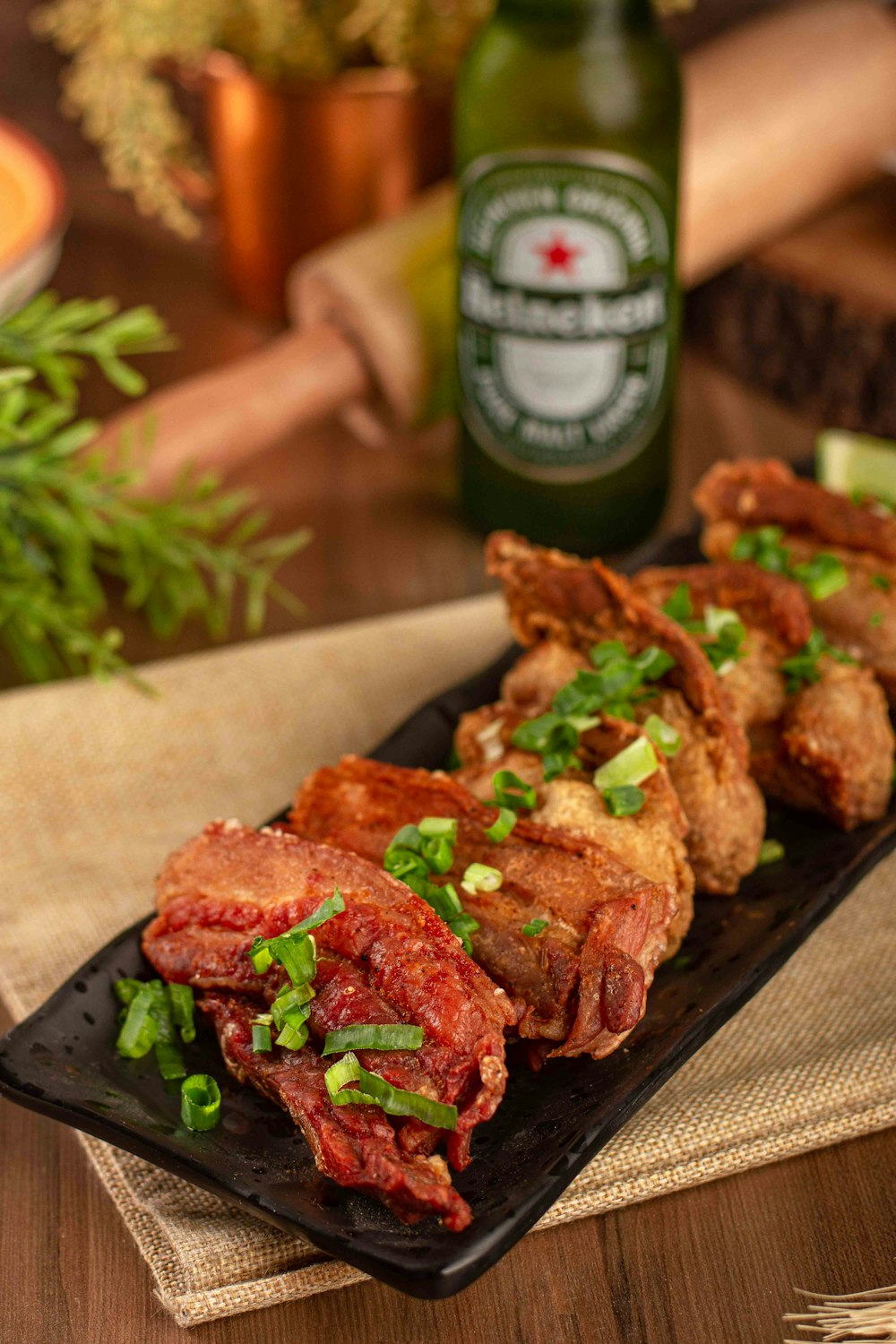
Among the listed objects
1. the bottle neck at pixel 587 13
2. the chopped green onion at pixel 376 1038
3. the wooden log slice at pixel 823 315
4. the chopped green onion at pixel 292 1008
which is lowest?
the wooden log slice at pixel 823 315

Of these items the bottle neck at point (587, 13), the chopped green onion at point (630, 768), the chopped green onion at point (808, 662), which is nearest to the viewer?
the chopped green onion at point (630, 768)

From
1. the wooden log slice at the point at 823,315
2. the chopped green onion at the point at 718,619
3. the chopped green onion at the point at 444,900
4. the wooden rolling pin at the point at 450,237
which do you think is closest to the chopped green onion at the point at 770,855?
the chopped green onion at the point at 718,619

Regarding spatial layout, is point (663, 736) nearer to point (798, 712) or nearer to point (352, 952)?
point (798, 712)

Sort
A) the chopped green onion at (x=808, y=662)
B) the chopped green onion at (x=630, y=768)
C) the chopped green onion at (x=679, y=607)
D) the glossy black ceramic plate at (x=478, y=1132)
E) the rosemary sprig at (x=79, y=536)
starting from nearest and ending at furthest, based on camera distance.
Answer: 1. the glossy black ceramic plate at (x=478, y=1132)
2. the chopped green onion at (x=630, y=768)
3. the chopped green onion at (x=808, y=662)
4. the chopped green onion at (x=679, y=607)
5. the rosemary sprig at (x=79, y=536)

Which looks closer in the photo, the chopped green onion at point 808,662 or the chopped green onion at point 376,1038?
the chopped green onion at point 376,1038

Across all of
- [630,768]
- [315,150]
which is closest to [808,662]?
[630,768]

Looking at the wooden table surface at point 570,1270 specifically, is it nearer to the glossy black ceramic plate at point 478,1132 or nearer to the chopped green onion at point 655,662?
the glossy black ceramic plate at point 478,1132

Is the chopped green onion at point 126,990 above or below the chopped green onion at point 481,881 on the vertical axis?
below

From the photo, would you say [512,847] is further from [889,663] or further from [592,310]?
[592,310]
